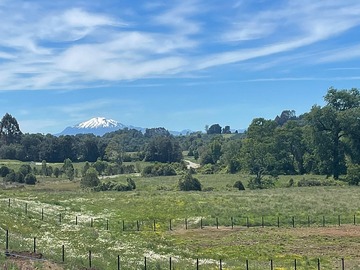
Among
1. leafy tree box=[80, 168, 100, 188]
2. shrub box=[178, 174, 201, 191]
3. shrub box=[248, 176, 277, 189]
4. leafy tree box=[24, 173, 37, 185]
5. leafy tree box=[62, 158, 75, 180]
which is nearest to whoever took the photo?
shrub box=[178, 174, 201, 191]

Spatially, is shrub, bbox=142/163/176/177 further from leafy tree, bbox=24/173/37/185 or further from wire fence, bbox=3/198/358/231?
wire fence, bbox=3/198/358/231

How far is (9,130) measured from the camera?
19625cm

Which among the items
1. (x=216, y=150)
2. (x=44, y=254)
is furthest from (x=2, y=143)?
(x=44, y=254)

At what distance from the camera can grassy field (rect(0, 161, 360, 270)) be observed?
88.4 ft

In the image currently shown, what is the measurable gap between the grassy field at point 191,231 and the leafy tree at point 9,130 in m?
146

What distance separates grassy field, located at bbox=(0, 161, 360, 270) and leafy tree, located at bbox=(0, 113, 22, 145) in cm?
14569

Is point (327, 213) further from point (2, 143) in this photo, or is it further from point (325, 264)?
point (2, 143)

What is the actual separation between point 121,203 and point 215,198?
1313cm

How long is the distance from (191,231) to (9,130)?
17217 cm

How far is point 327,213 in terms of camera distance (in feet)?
161

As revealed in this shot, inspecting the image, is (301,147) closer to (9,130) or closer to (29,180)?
(29,180)

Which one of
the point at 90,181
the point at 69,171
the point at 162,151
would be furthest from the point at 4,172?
the point at 162,151

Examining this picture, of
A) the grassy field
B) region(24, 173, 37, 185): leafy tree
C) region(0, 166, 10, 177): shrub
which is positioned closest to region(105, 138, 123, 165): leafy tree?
region(0, 166, 10, 177): shrub

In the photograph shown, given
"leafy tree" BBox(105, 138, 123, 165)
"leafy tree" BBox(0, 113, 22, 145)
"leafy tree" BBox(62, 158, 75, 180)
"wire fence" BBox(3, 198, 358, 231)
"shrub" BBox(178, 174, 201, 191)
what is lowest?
"wire fence" BBox(3, 198, 358, 231)
